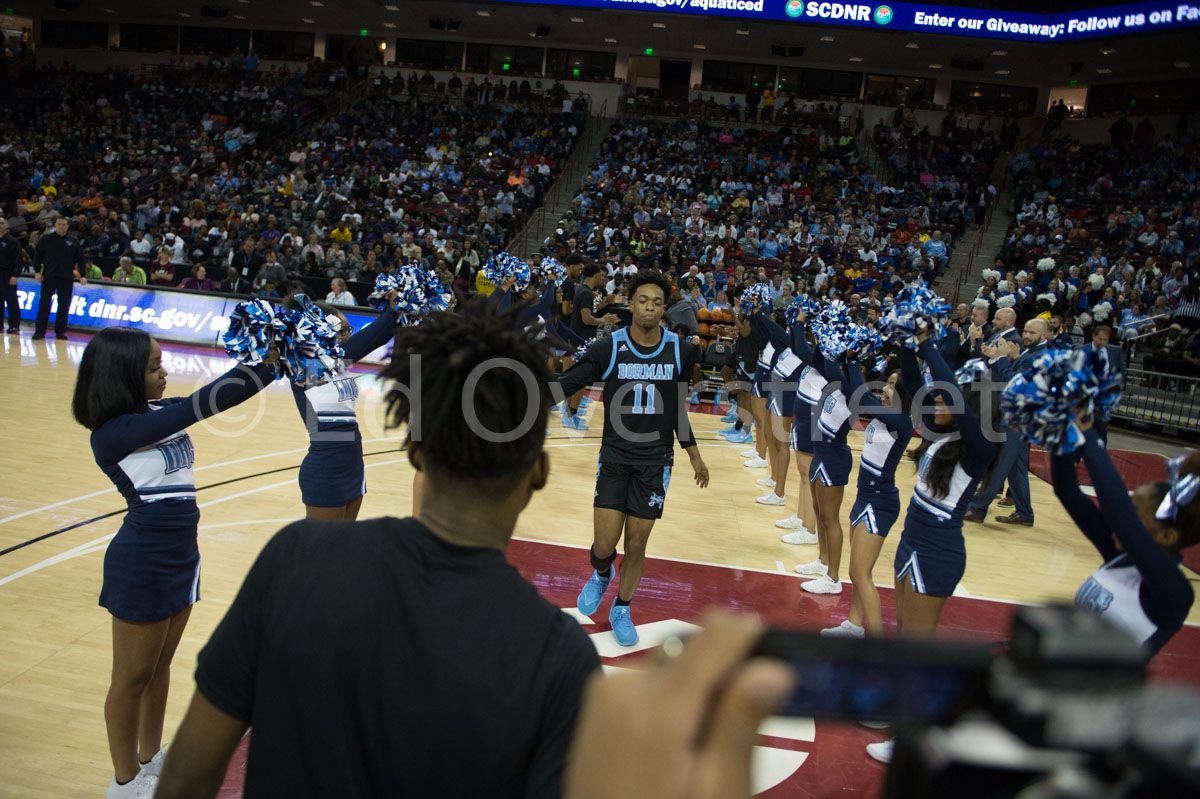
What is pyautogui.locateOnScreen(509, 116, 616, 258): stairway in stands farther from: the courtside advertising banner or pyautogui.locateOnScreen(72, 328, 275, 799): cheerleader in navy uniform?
pyautogui.locateOnScreen(72, 328, 275, 799): cheerleader in navy uniform

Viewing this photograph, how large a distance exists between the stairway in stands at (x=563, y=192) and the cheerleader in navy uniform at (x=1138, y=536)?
18380 millimetres

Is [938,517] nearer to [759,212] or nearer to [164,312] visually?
[164,312]

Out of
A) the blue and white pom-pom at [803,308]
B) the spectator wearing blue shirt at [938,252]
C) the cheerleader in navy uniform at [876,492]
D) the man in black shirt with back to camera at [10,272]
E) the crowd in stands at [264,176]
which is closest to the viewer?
the cheerleader in navy uniform at [876,492]

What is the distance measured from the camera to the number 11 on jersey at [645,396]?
15.7ft

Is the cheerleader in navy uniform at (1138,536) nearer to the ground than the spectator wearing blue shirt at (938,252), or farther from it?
nearer to the ground

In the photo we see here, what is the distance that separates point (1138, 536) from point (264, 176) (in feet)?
78.5

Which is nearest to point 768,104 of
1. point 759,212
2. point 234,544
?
point 759,212

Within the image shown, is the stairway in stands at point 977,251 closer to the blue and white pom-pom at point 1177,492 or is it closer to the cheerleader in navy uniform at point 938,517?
the cheerleader in navy uniform at point 938,517

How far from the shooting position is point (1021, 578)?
21.3ft

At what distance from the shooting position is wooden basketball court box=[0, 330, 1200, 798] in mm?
3771

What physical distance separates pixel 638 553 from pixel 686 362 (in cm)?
113

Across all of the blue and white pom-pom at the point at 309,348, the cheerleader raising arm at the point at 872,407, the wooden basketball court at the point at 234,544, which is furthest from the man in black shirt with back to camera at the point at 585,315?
the blue and white pom-pom at the point at 309,348

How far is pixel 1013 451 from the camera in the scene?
7.52 m

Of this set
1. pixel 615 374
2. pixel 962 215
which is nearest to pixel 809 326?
pixel 615 374
